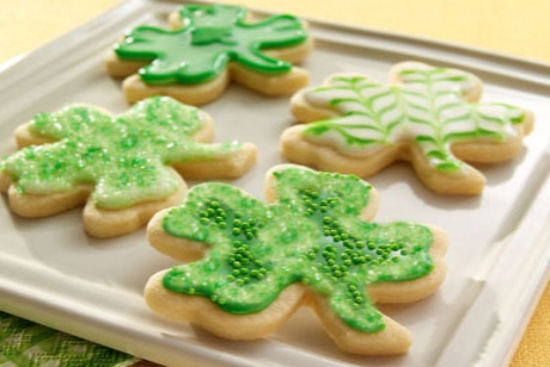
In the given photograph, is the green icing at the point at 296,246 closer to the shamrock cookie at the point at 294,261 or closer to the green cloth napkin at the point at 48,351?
the shamrock cookie at the point at 294,261

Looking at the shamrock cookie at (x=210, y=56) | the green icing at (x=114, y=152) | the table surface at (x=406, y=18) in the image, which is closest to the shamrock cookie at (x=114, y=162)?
the green icing at (x=114, y=152)

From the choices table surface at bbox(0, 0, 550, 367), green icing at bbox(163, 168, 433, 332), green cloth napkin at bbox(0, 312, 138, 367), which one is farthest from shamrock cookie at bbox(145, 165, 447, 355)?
table surface at bbox(0, 0, 550, 367)

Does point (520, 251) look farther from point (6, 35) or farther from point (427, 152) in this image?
point (6, 35)

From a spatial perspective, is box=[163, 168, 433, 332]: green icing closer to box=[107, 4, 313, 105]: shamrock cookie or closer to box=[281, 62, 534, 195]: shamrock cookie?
box=[281, 62, 534, 195]: shamrock cookie

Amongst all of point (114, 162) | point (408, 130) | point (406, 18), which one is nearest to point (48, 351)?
point (114, 162)

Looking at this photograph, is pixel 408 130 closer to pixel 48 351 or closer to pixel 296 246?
pixel 296 246

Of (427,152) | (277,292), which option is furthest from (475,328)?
(427,152)

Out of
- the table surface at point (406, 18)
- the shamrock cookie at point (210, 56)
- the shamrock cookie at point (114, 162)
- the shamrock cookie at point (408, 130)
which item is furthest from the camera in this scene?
the table surface at point (406, 18)
